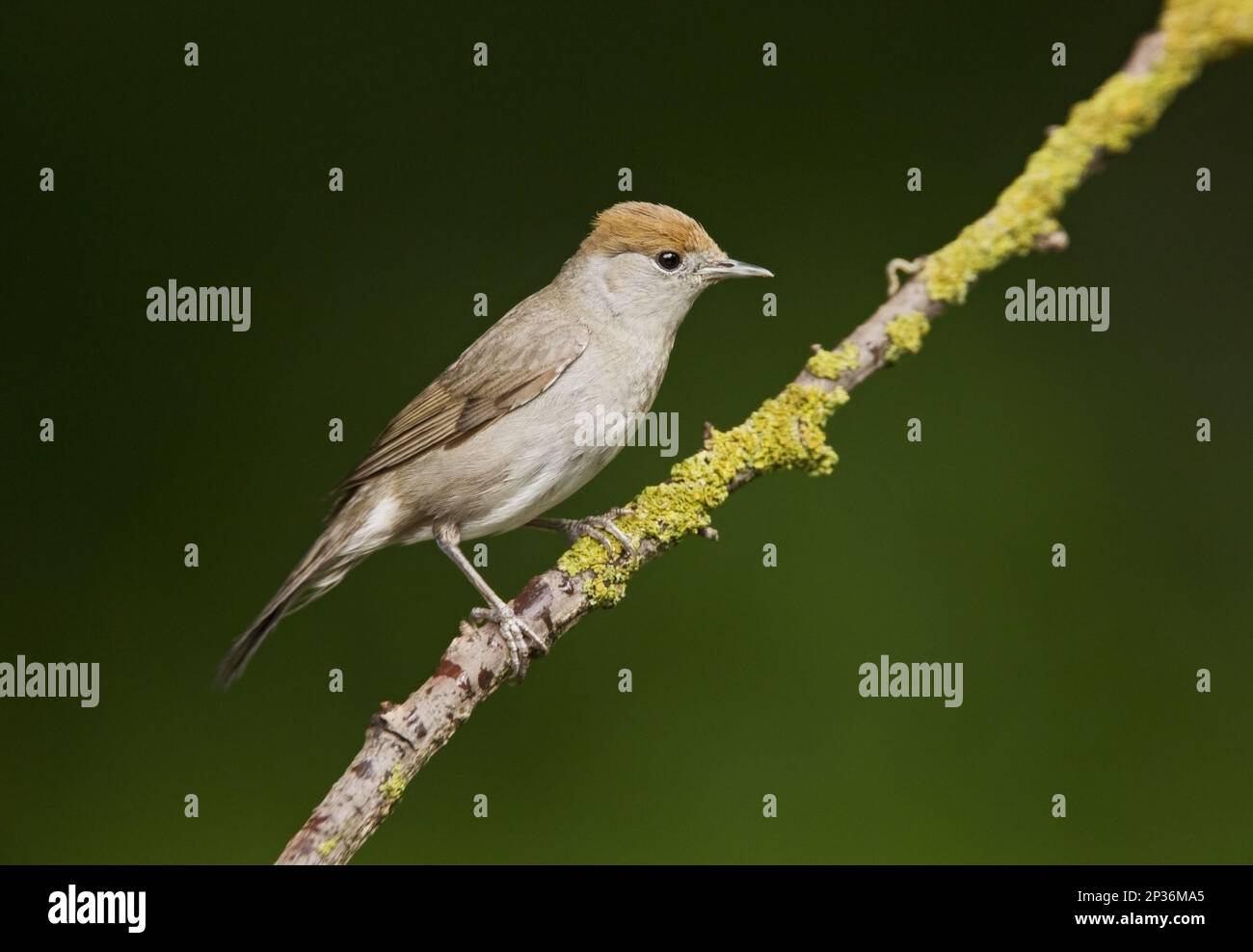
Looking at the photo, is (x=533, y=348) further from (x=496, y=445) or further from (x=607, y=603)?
(x=607, y=603)

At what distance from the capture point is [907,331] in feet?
9.94

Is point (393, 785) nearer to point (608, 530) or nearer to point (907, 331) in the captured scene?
point (608, 530)

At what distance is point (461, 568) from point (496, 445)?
334mm

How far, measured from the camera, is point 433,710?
2.65 metres

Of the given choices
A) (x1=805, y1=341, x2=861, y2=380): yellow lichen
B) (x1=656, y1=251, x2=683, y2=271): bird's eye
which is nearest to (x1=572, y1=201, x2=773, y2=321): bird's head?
(x1=656, y1=251, x2=683, y2=271): bird's eye

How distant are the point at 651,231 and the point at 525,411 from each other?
2.03 ft

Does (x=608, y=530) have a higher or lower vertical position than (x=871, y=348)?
lower

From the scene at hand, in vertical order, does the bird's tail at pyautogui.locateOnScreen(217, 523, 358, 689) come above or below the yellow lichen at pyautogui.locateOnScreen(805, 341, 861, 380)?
below

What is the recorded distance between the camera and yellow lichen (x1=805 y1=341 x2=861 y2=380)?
10.2 ft

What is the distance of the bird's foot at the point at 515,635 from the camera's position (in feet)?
9.50

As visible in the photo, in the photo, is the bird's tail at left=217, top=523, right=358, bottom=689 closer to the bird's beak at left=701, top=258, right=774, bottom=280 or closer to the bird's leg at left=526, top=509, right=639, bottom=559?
the bird's leg at left=526, top=509, right=639, bottom=559

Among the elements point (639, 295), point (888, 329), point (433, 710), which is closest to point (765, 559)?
point (639, 295)

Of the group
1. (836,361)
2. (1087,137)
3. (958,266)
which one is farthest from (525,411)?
(1087,137)

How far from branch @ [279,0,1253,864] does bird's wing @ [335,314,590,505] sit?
1.71 ft
